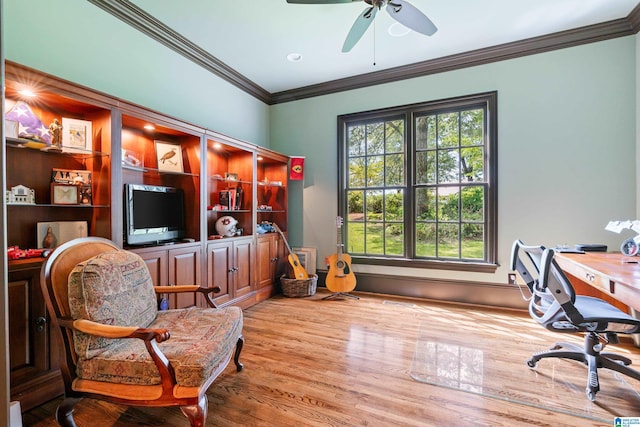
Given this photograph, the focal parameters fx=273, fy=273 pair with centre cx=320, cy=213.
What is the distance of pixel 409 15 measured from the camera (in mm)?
2158

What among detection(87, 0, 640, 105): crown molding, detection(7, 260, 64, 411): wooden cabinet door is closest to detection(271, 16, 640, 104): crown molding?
detection(87, 0, 640, 105): crown molding

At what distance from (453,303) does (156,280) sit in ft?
10.8

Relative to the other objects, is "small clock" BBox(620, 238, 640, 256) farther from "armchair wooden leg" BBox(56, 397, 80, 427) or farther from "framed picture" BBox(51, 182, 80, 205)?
"framed picture" BBox(51, 182, 80, 205)

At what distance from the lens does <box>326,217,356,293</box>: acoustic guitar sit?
3684 mm

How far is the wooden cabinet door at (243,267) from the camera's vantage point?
3.22 meters

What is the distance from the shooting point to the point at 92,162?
6.86ft

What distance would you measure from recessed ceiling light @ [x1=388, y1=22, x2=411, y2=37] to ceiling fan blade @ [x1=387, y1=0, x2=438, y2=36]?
1.78 feet

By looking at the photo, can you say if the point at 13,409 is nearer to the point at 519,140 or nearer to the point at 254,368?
the point at 254,368

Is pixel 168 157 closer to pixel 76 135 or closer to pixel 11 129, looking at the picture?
pixel 76 135

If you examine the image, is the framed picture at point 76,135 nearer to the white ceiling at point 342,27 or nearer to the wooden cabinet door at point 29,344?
the wooden cabinet door at point 29,344

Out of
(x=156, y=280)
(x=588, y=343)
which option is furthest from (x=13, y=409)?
(x=588, y=343)

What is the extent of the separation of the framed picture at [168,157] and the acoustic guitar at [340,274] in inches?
85.6

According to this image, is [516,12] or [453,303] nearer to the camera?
[516,12]

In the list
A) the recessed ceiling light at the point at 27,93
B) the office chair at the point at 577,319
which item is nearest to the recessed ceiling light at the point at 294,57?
the recessed ceiling light at the point at 27,93
